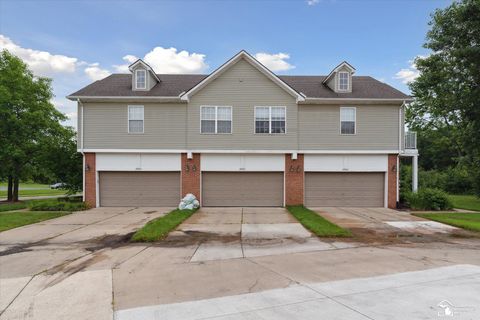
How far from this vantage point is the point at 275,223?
1248 cm

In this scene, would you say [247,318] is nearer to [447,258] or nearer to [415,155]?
[447,258]

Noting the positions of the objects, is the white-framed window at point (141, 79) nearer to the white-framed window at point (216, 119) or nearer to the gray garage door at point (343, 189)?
the white-framed window at point (216, 119)

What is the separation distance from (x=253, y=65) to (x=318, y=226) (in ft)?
32.1

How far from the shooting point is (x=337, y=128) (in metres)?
17.5

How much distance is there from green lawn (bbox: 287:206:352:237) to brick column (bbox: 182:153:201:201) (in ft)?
17.8

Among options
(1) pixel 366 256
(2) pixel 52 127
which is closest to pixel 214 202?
(1) pixel 366 256

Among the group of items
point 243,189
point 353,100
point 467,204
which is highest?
point 353,100

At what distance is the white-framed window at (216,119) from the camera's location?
57.0 ft

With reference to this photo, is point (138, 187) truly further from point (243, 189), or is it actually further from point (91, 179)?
point (243, 189)

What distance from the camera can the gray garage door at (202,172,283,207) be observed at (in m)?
17.6

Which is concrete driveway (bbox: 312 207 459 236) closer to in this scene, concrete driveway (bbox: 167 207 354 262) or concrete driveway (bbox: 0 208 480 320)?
concrete driveway (bbox: 0 208 480 320)

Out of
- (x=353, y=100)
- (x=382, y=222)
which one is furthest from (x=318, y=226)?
(x=353, y=100)

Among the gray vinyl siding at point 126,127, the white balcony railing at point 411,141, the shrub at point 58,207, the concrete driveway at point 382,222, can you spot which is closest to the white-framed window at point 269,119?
the gray vinyl siding at point 126,127

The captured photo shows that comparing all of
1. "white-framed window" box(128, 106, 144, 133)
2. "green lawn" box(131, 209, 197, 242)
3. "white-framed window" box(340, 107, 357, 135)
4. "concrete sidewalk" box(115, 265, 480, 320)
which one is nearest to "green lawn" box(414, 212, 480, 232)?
"white-framed window" box(340, 107, 357, 135)
